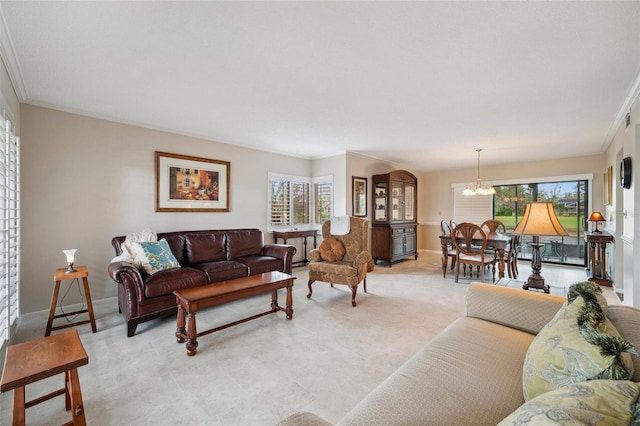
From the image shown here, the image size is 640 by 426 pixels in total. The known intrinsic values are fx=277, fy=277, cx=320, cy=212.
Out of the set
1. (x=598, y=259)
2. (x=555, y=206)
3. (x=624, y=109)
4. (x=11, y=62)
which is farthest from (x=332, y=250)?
(x=555, y=206)

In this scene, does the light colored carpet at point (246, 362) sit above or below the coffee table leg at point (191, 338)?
below

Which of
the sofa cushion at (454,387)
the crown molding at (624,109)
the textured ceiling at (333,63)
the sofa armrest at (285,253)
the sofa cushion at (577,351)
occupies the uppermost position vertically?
the textured ceiling at (333,63)

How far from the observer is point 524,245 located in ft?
22.1

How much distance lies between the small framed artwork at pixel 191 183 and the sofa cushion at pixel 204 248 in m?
0.58

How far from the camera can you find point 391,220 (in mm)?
5941

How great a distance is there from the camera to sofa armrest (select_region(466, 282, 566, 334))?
5.50ft

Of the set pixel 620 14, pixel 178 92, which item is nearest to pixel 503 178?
pixel 620 14

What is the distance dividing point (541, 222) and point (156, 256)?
3.99 meters

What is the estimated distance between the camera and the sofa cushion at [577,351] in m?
0.83

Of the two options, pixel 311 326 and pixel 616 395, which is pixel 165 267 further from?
pixel 616 395

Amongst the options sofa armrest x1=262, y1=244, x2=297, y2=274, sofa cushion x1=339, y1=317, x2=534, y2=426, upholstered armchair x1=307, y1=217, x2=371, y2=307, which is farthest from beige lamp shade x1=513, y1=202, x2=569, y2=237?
sofa armrest x1=262, y1=244, x2=297, y2=274

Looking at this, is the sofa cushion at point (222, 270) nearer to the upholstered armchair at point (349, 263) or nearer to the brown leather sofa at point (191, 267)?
the brown leather sofa at point (191, 267)

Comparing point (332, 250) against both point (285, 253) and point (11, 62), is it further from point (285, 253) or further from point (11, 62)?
point (11, 62)

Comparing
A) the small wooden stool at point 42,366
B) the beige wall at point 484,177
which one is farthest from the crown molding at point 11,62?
the beige wall at point 484,177
